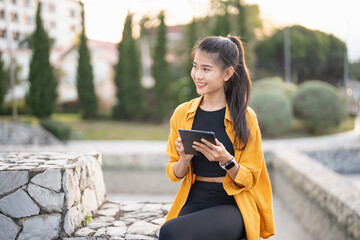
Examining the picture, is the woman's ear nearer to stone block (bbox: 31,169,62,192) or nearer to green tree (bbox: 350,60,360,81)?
stone block (bbox: 31,169,62,192)

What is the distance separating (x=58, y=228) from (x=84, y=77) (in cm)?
1671

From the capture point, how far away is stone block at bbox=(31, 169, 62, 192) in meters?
2.54

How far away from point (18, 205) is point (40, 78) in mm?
14589

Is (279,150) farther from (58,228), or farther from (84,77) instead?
(84,77)

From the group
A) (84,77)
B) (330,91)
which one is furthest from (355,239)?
(84,77)

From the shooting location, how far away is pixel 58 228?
2.59 m

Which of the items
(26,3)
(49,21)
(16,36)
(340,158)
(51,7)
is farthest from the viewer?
(51,7)

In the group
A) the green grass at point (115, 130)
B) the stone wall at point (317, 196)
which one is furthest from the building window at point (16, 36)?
the stone wall at point (317, 196)

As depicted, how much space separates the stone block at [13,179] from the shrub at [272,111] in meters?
11.8

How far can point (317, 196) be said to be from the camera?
12.8 ft

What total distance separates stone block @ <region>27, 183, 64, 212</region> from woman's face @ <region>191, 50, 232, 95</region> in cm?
120

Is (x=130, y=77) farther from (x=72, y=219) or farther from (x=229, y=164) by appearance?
(x=229, y=164)

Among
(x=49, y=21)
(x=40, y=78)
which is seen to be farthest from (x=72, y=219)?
(x=49, y=21)

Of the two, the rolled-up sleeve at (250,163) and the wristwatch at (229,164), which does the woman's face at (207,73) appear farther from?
the wristwatch at (229,164)
